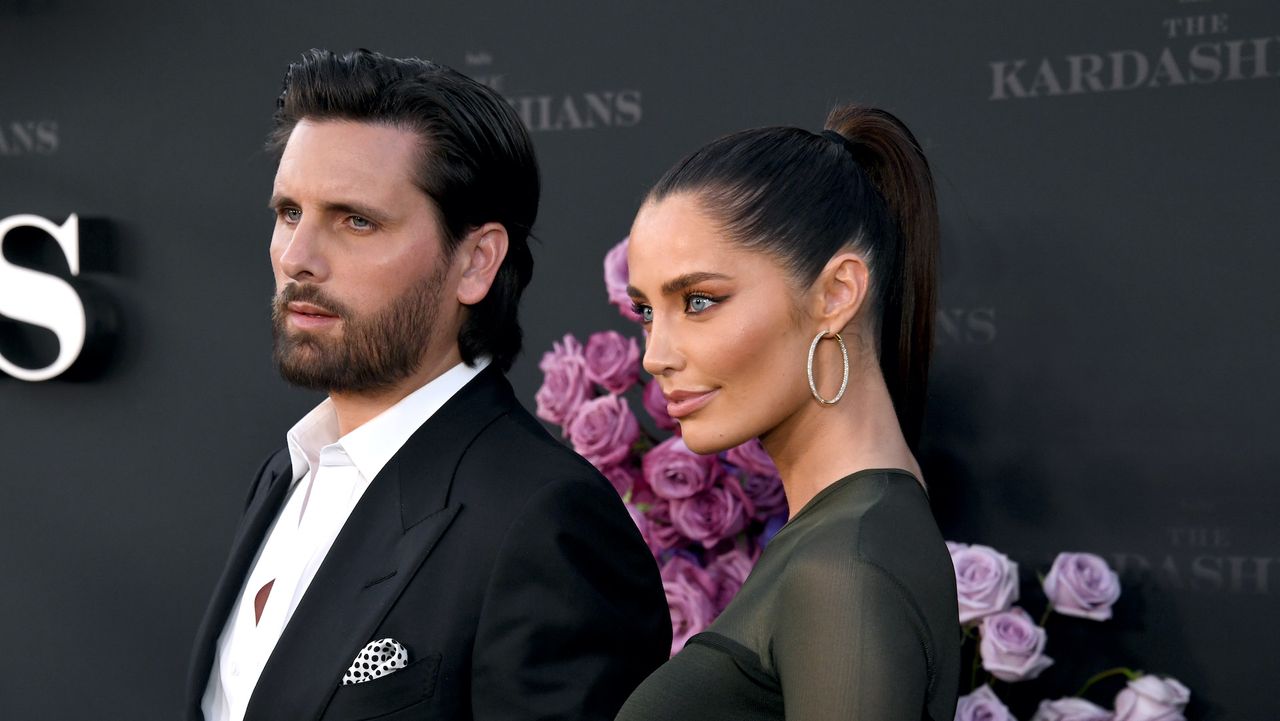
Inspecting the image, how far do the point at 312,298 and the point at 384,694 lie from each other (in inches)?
20.7

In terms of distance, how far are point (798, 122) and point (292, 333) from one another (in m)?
1.55

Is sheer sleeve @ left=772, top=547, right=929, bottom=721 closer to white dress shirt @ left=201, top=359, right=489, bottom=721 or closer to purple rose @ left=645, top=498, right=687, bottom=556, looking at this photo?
white dress shirt @ left=201, top=359, right=489, bottom=721

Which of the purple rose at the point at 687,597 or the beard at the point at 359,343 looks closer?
the beard at the point at 359,343

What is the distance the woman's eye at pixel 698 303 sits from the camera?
1.33m

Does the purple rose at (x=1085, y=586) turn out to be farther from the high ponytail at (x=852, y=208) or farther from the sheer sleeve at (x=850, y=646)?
the sheer sleeve at (x=850, y=646)

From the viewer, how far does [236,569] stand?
188 centimetres

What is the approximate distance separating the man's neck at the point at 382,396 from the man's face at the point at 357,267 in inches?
0.5

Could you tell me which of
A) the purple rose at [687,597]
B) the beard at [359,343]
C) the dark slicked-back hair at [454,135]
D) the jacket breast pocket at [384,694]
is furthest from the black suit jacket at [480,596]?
the purple rose at [687,597]

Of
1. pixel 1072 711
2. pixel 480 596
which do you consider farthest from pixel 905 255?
pixel 1072 711

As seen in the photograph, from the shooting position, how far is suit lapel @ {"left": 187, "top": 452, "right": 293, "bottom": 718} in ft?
5.89

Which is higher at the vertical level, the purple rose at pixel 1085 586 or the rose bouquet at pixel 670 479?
the rose bouquet at pixel 670 479

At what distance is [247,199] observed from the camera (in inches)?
143

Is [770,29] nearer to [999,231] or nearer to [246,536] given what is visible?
[999,231]

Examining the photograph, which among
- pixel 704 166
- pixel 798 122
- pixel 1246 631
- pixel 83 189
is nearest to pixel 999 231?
pixel 798 122
